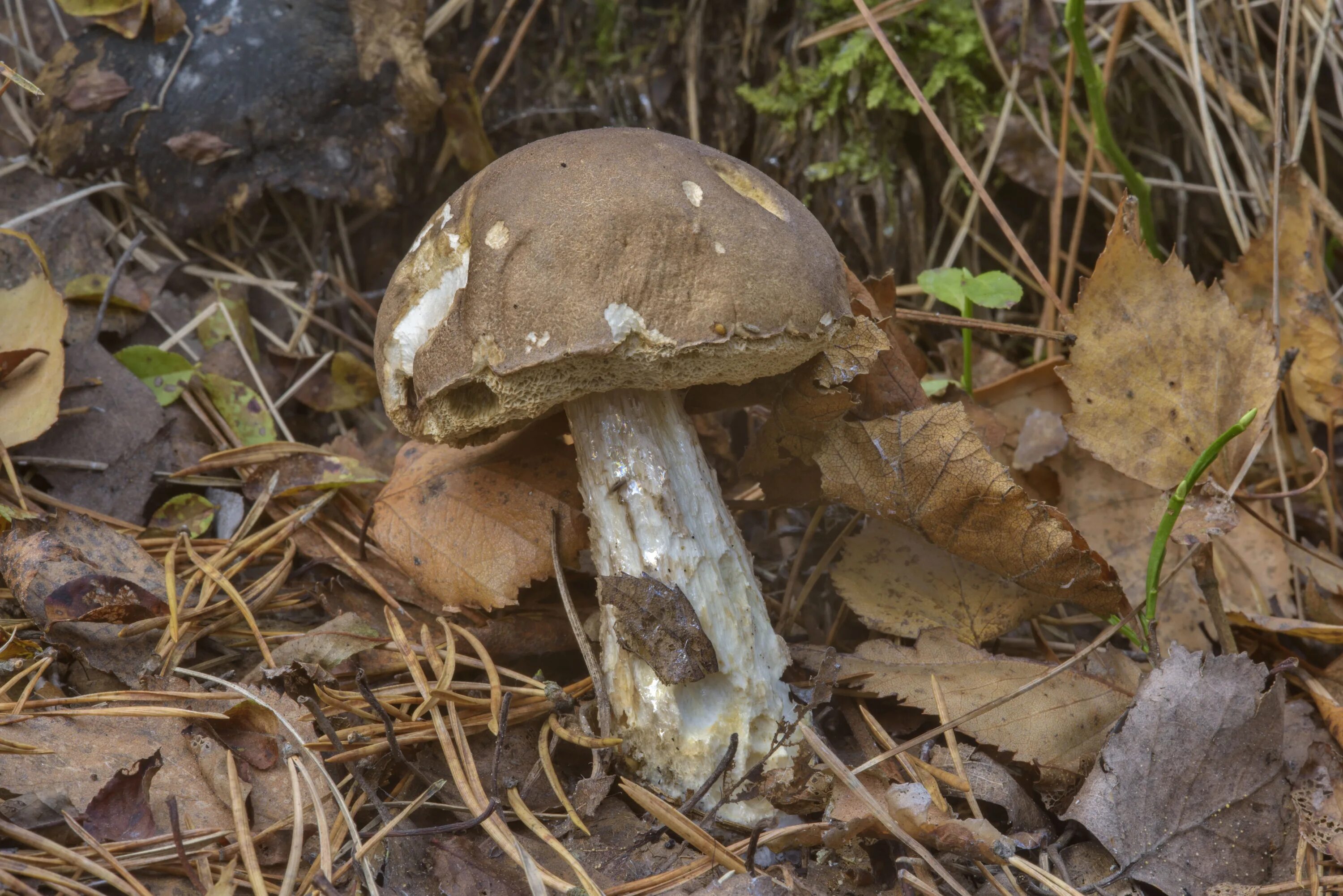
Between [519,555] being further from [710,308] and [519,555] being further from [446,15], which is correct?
[446,15]

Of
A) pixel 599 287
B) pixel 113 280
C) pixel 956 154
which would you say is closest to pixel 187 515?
pixel 113 280

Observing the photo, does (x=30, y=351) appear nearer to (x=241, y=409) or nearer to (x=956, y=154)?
(x=241, y=409)

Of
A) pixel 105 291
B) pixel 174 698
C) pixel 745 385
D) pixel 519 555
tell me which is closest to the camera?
pixel 174 698

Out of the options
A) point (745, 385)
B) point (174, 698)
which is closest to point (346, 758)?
point (174, 698)

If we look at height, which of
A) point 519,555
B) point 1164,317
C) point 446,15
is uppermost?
point 446,15

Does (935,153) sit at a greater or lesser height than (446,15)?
lesser

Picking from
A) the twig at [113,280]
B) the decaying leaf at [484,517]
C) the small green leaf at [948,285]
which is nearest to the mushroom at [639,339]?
the decaying leaf at [484,517]

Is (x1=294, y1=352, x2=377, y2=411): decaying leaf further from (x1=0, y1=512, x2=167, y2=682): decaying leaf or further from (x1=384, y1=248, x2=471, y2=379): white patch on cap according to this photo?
(x1=384, y1=248, x2=471, y2=379): white patch on cap
